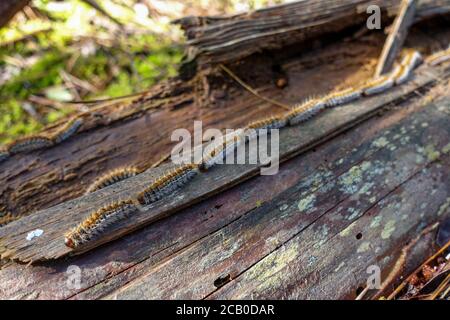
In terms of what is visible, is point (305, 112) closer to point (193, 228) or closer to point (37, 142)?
point (193, 228)

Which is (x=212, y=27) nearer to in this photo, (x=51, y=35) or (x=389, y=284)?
(x=389, y=284)

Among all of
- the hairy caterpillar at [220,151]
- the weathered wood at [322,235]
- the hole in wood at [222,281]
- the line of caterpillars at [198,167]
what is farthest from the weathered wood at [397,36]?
the hole in wood at [222,281]

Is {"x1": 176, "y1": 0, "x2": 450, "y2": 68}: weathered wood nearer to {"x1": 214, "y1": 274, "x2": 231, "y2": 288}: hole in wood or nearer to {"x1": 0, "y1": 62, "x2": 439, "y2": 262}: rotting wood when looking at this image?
{"x1": 0, "y1": 62, "x2": 439, "y2": 262}: rotting wood

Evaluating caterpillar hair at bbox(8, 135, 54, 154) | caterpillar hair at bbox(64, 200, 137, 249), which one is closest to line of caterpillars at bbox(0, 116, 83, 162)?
caterpillar hair at bbox(8, 135, 54, 154)

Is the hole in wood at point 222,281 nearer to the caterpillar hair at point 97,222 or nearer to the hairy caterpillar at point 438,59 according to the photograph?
the caterpillar hair at point 97,222

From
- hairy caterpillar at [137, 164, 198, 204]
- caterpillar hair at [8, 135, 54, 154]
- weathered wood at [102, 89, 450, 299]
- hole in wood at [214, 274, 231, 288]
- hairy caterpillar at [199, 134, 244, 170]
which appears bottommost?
hole in wood at [214, 274, 231, 288]

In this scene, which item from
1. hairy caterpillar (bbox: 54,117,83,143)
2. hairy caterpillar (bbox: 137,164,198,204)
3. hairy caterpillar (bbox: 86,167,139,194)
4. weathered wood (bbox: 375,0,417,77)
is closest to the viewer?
hairy caterpillar (bbox: 137,164,198,204)

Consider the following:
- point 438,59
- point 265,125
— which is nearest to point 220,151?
point 265,125
